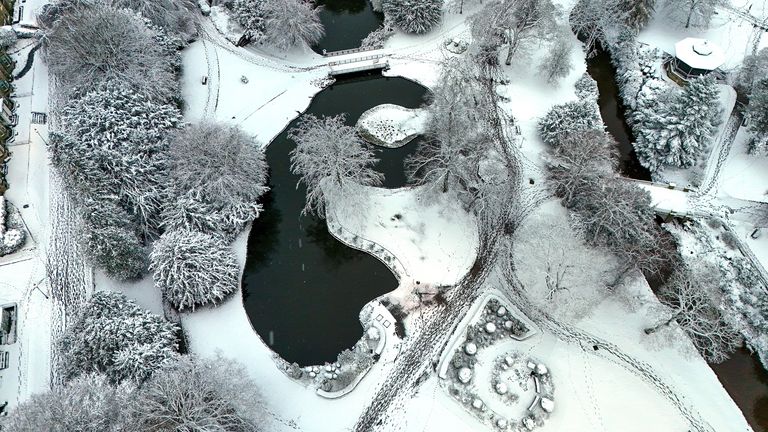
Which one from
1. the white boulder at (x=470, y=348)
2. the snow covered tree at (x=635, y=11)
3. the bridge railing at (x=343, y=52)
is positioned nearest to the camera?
the white boulder at (x=470, y=348)

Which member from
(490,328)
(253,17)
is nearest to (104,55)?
(253,17)

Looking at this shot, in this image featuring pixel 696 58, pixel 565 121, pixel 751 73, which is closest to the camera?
pixel 565 121

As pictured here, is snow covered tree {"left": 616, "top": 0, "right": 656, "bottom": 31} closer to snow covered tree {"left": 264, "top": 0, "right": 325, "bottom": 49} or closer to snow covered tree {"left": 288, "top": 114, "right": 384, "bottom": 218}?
snow covered tree {"left": 264, "top": 0, "right": 325, "bottom": 49}

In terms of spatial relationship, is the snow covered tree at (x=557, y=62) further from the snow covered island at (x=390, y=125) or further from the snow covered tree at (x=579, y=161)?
the snow covered island at (x=390, y=125)

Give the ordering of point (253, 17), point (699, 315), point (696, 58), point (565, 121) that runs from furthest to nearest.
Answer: point (253, 17) → point (696, 58) → point (565, 121) → point (699, 315)

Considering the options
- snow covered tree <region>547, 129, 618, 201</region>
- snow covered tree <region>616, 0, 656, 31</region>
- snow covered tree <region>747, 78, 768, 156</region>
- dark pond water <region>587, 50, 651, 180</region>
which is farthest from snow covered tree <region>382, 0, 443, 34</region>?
snow covered tree <region>747, 78, 768, 156</region>

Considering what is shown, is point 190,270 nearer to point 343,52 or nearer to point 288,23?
point 288,23

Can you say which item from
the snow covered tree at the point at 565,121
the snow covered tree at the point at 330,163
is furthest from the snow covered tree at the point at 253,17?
the snow covered tree at the point at 565,121
